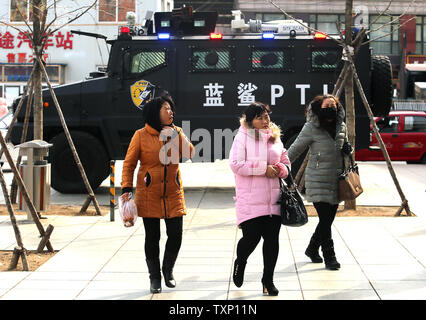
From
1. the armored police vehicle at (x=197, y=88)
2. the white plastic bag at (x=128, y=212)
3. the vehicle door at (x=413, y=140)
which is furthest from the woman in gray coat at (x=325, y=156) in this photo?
the vehicle door at (x=413, y=140)

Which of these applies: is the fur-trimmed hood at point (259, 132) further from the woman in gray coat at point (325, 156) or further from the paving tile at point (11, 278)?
the paving tile at point (11, 278)

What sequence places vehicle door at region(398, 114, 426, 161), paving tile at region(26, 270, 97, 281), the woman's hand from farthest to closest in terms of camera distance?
1. vehicle door at region(398, 114, 426, 161)
2. paving tile at region(26, 270, 97, 281)
3. the woman's hand

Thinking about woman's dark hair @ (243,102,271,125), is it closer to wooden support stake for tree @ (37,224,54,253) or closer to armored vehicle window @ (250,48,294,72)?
wooden support stake for tree @ (37,224,54,253)

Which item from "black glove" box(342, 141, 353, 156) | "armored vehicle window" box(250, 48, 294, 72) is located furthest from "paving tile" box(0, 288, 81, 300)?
"armored vehicle window" box(250, 48, 294, 72)

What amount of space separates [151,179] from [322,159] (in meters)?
1.86

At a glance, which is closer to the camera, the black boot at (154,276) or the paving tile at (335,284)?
the black boot at (154,276)

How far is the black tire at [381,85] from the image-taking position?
14.3m

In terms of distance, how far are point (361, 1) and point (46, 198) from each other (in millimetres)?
39457

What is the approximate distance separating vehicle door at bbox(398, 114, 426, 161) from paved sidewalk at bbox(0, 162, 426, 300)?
9.17 meters

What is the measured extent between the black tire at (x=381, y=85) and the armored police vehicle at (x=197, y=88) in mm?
103

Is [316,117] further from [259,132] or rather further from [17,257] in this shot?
[17,257]

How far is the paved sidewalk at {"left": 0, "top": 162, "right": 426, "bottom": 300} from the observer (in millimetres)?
6859

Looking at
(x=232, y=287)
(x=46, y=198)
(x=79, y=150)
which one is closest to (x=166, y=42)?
(x=79, y=150)

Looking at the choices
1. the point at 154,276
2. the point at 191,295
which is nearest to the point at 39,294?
the point at 154,276
